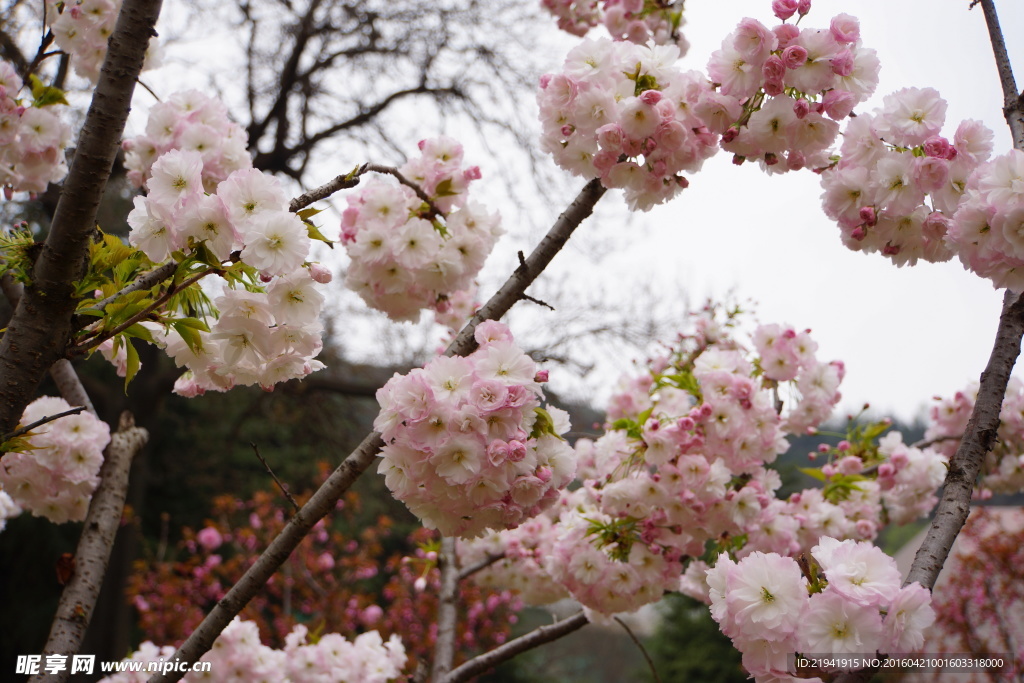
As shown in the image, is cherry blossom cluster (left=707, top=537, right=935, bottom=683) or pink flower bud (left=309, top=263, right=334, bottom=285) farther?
pink flower bud (left=309, top=263, right=334, bottom=285)

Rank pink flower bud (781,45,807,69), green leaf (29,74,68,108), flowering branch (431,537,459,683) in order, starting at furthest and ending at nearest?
flowering branch (431,537,459,683) < green leaf (29,74,68,108) < pink flower bud (781,45,807,69)

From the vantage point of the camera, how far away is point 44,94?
179 centimetres

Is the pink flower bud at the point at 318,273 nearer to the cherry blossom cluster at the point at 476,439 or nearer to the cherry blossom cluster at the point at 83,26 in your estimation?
the cherry blossom cluster at the point at 476,439

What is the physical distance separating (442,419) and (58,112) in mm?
1552

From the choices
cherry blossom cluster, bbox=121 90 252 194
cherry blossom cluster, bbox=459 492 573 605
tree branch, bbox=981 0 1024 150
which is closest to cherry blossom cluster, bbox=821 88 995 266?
tree branch, bbox=981 0 1024 150

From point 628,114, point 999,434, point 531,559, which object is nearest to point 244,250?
point 628,114

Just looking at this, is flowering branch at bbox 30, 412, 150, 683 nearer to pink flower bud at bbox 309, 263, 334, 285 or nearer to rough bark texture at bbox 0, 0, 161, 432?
rough bark texture at bbox 0, 0, 161, 432

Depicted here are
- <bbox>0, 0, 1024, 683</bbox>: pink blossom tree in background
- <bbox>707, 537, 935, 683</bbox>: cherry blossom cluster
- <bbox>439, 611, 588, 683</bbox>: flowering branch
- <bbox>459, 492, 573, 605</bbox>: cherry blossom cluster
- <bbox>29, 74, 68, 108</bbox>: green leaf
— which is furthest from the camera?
<bbox>459, 492, 573, 605</bbox>: cherry blossom cluster

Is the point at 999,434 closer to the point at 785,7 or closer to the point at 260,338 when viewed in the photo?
the point at 785,7

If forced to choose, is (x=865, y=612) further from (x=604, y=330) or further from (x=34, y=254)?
(x=604, y=330)

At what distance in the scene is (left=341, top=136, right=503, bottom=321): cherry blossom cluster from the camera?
5.64ft

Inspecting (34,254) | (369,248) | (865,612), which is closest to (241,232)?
(34,254)

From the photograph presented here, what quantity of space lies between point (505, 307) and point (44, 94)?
4.37 feet

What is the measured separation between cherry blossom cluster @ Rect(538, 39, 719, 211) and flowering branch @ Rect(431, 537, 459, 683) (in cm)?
170
